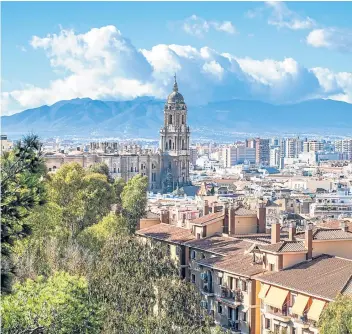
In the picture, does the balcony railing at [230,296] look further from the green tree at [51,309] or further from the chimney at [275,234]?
the green tree at [51,309]

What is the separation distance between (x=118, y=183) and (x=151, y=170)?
6713 cm

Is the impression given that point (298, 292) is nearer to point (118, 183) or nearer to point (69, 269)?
point (69, 269)

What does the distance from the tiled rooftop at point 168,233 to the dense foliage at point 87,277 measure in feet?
5.00

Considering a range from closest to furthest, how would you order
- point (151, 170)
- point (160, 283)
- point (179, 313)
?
point (179, 313) < point (160, 283) < point (151, 170)

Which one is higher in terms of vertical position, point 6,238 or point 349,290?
point 6,238

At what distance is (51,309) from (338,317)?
24.4ft

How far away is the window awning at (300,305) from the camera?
2844 centimetres

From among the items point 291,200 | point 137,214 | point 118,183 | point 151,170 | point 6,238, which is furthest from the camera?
point 151,170

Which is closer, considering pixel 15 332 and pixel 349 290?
pixel 15 332

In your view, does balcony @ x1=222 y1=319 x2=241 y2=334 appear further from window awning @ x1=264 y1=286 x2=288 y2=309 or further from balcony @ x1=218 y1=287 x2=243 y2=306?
window awning @ x1=264 y1=286 x2=288 y2=309

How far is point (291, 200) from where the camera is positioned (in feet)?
303

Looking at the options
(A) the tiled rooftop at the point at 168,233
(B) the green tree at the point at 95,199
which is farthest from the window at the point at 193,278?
(B) the green tree at the point at 95,199

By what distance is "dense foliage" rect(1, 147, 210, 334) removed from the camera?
21234 millimetres

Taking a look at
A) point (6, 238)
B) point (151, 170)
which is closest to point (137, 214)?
point (6, 238)
